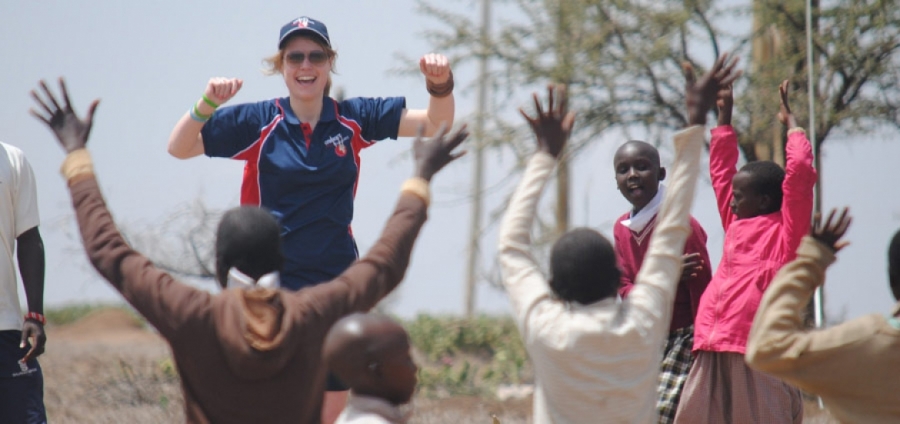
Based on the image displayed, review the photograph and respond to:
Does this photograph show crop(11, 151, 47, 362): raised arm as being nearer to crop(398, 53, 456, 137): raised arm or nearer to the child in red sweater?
crop(398, 53, 456, 137): raised arm

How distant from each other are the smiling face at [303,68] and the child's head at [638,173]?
1313mm

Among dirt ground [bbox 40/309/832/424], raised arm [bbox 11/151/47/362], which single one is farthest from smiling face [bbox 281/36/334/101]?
dirt ground [bbox 40/309/832/424]

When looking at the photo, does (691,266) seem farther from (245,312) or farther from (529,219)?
(245,312)

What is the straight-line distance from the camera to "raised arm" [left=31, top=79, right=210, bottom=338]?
3314 millimetres

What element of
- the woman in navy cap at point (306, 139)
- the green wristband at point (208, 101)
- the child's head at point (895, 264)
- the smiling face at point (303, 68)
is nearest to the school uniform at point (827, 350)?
the child's head at point (895, 264)

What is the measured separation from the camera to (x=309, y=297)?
3.38 meters

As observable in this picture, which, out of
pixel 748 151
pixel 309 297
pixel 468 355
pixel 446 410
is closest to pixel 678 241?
pixel 309 297

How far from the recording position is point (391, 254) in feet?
11.4

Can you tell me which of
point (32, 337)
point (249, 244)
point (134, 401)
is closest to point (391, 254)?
point (249, 244)

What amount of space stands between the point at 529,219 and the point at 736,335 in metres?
1.52

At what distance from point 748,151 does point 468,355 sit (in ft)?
20.1

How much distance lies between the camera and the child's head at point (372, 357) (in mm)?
3074

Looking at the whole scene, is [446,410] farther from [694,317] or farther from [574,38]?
[694,317]

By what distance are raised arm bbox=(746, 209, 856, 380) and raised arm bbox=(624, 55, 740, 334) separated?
273 mm
